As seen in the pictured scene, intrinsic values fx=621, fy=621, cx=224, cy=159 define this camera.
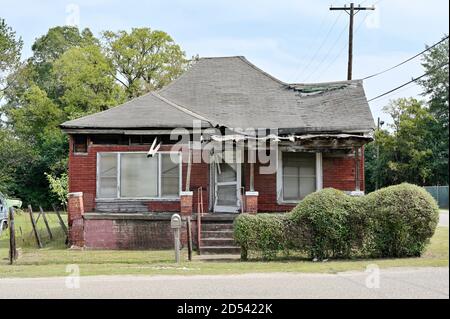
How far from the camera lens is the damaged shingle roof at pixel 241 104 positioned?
20234mm

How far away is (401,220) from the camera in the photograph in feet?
46.8

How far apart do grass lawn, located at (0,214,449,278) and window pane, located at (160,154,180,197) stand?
2.86 meters

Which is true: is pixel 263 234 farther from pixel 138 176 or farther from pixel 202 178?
pixel 138 176

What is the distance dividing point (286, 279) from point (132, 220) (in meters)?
8.42

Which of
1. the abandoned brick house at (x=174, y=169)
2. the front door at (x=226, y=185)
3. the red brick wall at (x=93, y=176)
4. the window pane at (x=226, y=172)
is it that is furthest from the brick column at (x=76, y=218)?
the window pane at (x=226, y=172)

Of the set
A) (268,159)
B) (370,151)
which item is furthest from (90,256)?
(370,151)

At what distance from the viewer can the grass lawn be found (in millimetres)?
12836

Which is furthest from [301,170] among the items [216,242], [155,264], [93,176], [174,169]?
[155,264]

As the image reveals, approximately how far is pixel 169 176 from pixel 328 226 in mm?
7111

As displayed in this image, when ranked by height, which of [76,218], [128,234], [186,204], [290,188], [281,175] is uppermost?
[281,175]

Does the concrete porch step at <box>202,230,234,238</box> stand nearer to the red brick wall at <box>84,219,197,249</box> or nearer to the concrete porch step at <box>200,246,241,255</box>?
the concrete porch step at <box>200,246,241,255</box>
